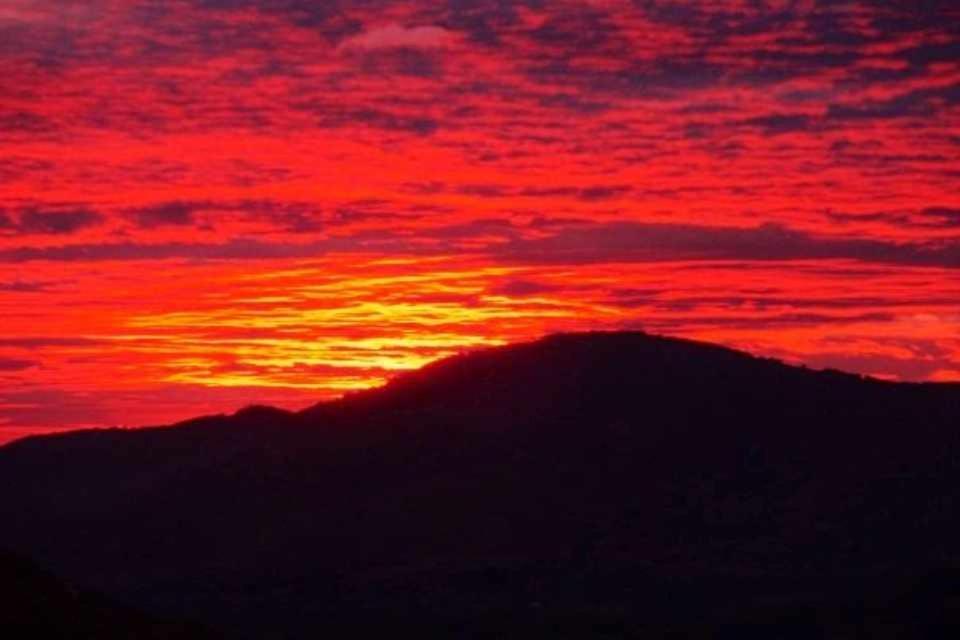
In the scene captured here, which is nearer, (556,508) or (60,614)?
(60,614)

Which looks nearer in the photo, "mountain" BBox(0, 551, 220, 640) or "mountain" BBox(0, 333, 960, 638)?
"mountain" BBox(0, 551, 220, 640)

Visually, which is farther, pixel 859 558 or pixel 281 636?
pixel 859 558

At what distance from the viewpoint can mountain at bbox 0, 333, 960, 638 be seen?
146875 millimetres

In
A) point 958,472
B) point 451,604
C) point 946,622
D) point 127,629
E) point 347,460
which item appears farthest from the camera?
point 347,460

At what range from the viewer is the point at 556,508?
573 feet

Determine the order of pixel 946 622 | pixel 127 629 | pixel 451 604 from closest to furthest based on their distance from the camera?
pixel 127 629
pixel 946 622
pixel 451 604

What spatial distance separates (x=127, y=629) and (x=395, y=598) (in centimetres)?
4128

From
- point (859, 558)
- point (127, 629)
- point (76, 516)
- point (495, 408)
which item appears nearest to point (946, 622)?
point (859, 558)

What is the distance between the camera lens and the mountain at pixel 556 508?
146875 mm

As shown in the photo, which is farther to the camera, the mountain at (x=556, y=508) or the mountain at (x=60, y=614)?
the mountain at (x=556, y=508)

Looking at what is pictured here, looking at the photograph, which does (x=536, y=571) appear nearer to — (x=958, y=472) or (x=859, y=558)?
(x=859, y=558)

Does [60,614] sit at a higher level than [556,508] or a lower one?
lower

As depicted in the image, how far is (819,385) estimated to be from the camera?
7657 inches

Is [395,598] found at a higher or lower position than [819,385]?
lower
